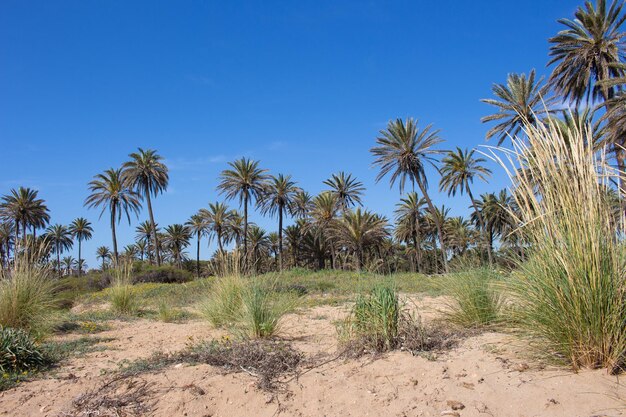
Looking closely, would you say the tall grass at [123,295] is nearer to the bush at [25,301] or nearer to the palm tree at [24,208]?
the bush at [25,301]

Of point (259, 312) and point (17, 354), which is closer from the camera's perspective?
point (17, 354)

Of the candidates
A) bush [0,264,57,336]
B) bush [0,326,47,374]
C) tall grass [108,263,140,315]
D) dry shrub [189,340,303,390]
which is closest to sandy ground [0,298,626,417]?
dry shrub [189,340,303,390]

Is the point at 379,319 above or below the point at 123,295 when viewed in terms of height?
below

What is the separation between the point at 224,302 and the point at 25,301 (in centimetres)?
319

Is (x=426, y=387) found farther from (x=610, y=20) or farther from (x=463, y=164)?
(x=463, y=164)

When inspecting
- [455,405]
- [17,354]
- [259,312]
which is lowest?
[455,405]

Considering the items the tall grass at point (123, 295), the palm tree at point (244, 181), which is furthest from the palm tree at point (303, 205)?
the tall grass at point (123, 295)

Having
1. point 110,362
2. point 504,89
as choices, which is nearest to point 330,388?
point 110,362

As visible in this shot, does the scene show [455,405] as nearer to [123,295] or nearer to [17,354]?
[17,354]

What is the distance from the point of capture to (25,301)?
7.05 meters

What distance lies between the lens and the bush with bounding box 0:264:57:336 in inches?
268

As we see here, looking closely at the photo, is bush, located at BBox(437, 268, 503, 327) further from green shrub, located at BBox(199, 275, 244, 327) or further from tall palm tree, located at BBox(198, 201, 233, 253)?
tall palm tree, located at BBox(198, 201, 233, 253)

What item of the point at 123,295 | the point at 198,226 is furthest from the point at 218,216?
the point at 123,295

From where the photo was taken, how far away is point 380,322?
15.2 feet
